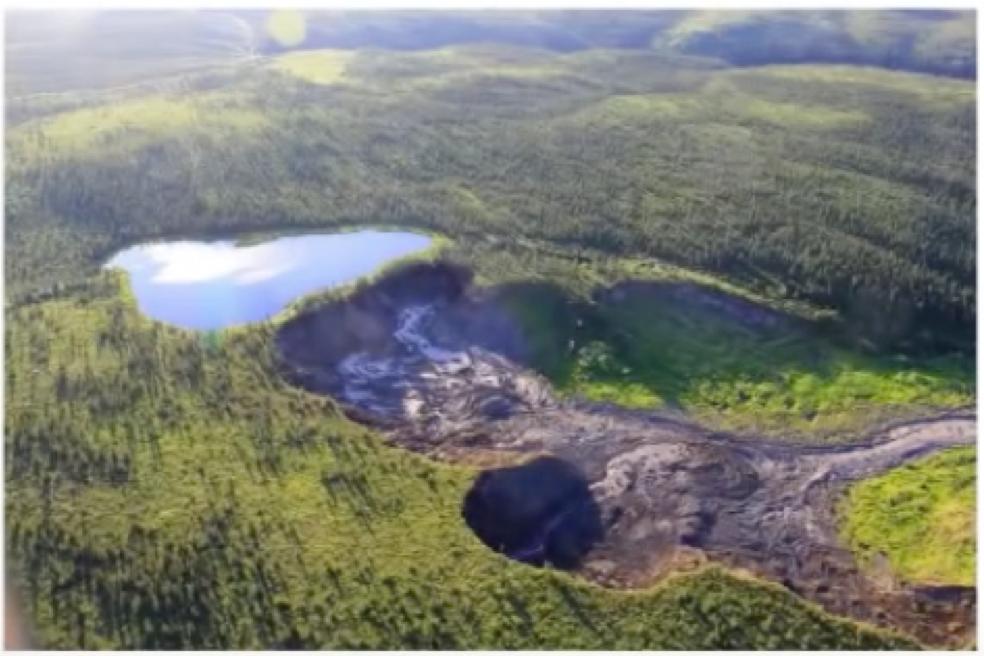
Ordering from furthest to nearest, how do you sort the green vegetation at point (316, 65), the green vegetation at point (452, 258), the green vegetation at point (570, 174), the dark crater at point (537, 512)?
1. the green vegetation at point (316, 65)
2. the green vegetation at point (570, 174)
3. the dark crater at point (537, 512)
4. the green vegetation at point (452, 258)

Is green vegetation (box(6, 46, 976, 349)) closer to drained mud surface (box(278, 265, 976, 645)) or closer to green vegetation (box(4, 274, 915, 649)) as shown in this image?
drained mud surface (box(278, 265, 976, 645))

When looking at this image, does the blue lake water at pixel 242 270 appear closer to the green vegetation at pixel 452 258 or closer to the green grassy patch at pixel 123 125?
the green vegetation at pixel 452 258

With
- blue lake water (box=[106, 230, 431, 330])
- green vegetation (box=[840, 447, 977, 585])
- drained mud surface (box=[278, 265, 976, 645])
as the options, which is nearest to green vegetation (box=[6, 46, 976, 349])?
blue lake water (box=[106, 230, 431, 330])

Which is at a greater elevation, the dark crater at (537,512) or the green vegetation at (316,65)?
the green vegetation at (316,65)

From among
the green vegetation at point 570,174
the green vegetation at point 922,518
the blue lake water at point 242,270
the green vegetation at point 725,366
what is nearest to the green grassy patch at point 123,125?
the green vegetation at point 570,174

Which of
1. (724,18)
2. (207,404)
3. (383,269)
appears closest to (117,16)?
(724,18)

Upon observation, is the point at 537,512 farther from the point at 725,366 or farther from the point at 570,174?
the point at 570,174

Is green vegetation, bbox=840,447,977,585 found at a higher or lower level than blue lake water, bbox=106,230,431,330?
lower

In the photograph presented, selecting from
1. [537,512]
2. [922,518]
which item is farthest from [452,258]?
[922,518]

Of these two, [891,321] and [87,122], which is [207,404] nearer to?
[891,321]
